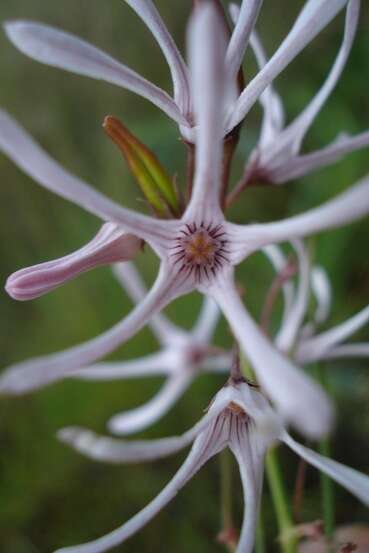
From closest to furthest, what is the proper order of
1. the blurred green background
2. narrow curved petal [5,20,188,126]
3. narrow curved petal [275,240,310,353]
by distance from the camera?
1. narrow curved petal [5,20,188,126]
2. narrow curved petal [275,240,310,353]
3. the blurred green background

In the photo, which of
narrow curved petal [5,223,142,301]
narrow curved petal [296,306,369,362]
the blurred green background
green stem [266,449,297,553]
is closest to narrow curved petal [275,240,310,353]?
narrow curved petal [296,306,369,362]

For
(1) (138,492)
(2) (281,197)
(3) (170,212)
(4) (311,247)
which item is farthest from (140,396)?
(3) (170,212)

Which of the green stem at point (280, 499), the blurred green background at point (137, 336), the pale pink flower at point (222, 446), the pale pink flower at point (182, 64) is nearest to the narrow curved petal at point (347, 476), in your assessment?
the pale pink flower at point (222, 446)

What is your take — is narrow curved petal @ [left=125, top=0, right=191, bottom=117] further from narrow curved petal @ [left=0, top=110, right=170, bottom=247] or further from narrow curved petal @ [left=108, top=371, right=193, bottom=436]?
narrow curved petal @ [left=108, top=371, right=193, bottom=436]

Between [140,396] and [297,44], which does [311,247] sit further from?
[140,396]

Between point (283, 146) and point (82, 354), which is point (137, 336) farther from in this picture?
point (82, 354)

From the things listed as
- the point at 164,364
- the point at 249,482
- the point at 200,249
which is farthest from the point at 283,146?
the point at 164,364

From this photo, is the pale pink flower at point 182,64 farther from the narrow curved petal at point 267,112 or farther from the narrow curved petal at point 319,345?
the narrow curved petal at point 319,345
